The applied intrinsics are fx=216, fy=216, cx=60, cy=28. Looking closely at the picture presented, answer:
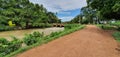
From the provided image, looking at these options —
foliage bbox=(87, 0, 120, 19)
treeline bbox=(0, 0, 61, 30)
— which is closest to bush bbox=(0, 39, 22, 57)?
foliage bbox=(87, 0, 120, 19)

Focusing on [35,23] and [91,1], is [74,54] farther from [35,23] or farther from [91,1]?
[35,23]

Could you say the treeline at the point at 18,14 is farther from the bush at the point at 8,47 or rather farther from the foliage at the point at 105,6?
the bush at the point at 8,47

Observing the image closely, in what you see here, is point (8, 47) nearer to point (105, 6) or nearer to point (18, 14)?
point (105, 6)

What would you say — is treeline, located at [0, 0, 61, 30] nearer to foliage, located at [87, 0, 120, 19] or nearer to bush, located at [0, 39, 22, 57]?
foliage, located at [87, 0, 120, 19]

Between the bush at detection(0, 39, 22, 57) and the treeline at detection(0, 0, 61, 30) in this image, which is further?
the treeline at detection(0, 0, 61, 30)

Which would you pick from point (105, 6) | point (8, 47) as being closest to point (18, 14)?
point (105, 6)

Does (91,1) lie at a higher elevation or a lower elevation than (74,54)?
higher

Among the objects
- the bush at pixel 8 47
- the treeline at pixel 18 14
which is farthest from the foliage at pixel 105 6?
the treeline at pixel 18 14

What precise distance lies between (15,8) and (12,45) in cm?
3898

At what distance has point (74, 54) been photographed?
9477 mm

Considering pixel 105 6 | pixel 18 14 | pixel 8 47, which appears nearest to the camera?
pixel 8 47

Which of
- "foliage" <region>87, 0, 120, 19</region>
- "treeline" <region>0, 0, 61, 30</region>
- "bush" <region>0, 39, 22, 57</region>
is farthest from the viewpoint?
"treeline" <region>0, 0, 61, 30</region>

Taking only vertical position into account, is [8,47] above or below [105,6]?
below

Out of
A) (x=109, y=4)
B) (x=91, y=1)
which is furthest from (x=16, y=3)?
(x=109, y=4)
